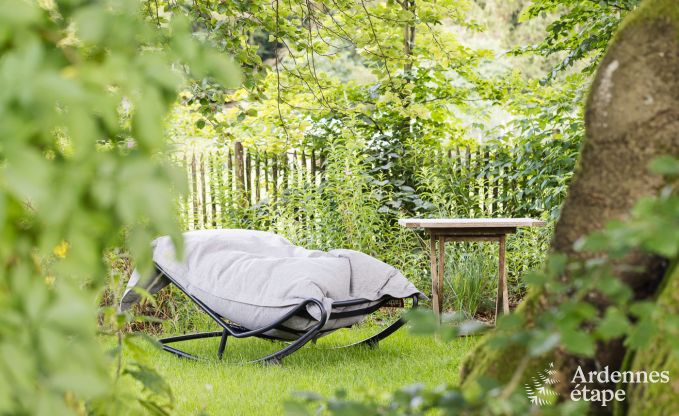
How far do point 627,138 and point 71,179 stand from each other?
1019mm

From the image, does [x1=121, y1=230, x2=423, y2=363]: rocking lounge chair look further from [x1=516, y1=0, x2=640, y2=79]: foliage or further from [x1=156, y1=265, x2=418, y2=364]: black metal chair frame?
[x1=516, y1=0, x2=640, y2=79]: foliage

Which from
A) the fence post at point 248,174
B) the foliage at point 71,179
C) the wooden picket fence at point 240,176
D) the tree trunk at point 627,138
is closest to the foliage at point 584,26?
the wooden picket fence at point 240,176

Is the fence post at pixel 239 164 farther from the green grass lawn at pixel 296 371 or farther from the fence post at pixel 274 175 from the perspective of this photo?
the green grass lawn at pixel 296 371

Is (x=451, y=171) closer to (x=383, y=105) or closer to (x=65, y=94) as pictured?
(x=383, y=105)

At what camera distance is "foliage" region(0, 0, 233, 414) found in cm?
67

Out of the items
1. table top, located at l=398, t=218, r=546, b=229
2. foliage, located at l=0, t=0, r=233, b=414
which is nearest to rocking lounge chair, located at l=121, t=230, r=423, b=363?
table top, located at l=398, t=218, r=546, b=229

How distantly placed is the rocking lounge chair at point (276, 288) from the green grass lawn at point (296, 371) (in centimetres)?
13

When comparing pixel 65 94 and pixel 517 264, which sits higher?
pixel 65 94

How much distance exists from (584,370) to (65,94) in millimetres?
1070

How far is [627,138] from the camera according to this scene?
4.39 feet

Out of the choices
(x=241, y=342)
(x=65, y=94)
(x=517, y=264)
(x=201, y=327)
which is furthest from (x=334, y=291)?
(x=65, y=94)

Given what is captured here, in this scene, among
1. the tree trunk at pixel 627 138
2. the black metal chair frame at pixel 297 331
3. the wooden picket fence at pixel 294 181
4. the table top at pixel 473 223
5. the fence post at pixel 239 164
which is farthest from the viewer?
the fence post at pixel 239 164

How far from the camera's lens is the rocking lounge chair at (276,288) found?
373cm

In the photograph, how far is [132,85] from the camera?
2.38 ft
